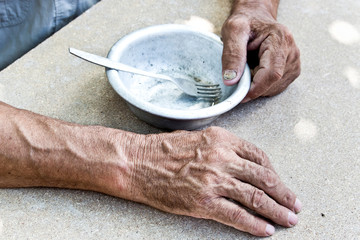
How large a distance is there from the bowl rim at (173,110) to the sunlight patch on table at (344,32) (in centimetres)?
59

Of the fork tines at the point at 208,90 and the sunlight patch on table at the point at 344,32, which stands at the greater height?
the sunlight patch on table at the point at 344,32

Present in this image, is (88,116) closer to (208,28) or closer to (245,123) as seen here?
(245,123)

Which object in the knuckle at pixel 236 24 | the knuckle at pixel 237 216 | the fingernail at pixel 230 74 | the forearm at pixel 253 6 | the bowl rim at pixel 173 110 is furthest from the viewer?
the forearm at pixel 253 6

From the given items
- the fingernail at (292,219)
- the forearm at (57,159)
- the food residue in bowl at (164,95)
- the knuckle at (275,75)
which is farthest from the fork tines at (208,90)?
the fingernail at (292,219)

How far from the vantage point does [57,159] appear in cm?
97

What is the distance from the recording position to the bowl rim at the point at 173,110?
1.02 metres

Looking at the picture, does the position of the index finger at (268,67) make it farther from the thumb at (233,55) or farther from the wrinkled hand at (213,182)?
the wrinkled hand at (213,182)

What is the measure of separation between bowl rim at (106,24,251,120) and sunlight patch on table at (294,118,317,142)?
8.6 inches

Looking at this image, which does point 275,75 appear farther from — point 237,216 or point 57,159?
point 57,159

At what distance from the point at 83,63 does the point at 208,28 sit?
1.70ft

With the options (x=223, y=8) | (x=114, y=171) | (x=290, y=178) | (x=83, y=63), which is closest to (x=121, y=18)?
(x=83, y=63)

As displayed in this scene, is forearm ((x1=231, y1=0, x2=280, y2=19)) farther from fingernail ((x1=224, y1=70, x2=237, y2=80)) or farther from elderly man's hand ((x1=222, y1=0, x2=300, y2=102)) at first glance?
fingernail ((x1=224, y1=70, x2=237, y2=80))

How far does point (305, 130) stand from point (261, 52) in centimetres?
29

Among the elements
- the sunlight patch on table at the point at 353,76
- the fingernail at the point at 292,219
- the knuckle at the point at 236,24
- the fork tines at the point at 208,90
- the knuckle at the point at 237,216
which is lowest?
the fingernail at the point at 292,219
